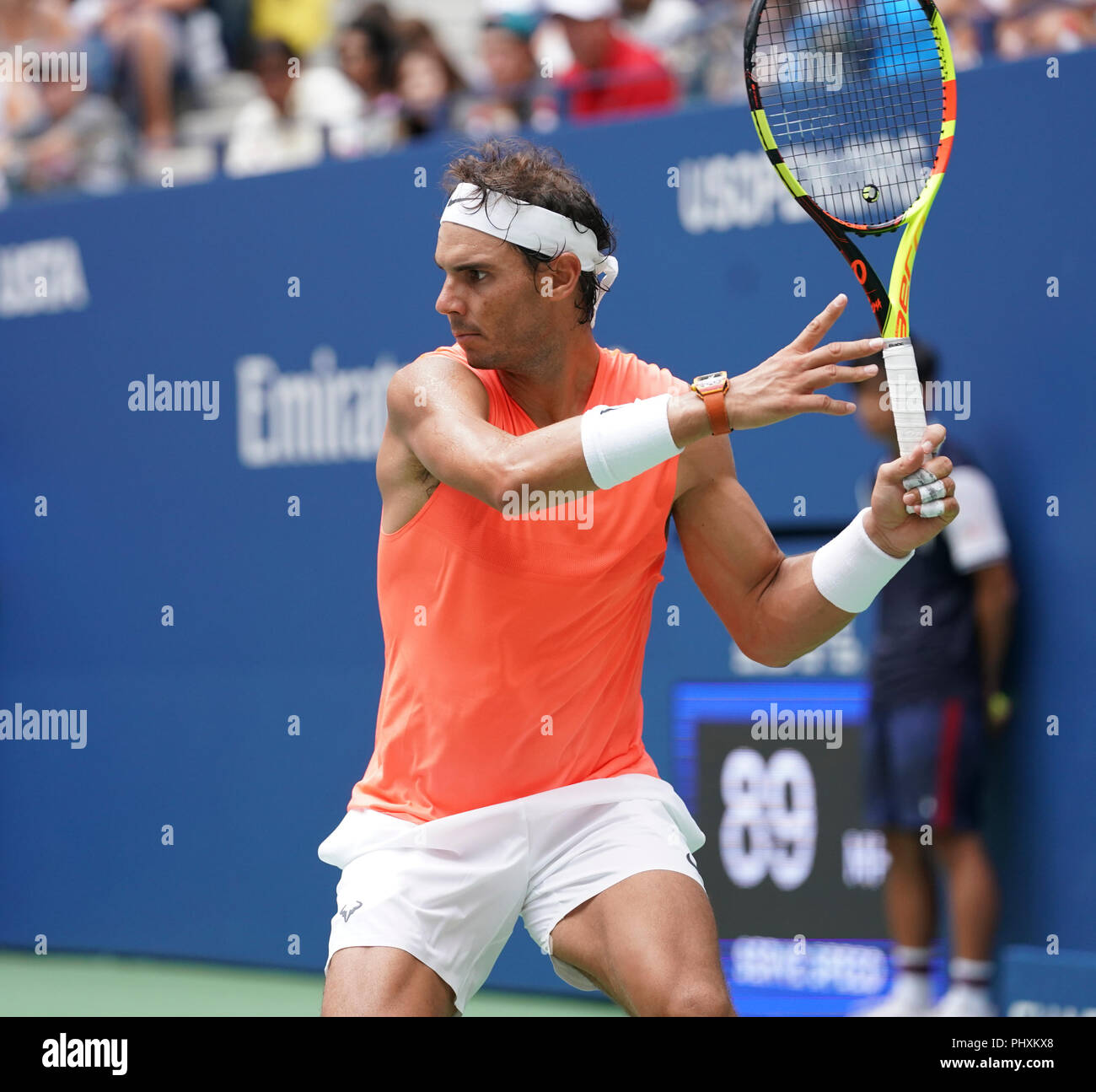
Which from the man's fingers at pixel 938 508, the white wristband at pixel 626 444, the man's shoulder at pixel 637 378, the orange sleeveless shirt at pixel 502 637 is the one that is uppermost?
the man's shoulder at pixel 637 378

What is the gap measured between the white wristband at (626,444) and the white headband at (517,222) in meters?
0.53

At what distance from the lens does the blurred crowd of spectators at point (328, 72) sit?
6094mm

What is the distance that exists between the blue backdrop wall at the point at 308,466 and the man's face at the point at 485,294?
244cm

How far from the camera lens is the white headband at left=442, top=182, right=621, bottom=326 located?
3156 mm

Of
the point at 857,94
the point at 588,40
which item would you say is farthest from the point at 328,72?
the point at 857,94

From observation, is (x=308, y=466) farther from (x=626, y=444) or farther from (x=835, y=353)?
(x=835, y=353)

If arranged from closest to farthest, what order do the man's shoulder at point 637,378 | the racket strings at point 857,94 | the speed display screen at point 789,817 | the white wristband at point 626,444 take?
the white wristband at point 626,444 → the man's shoulder at point 637,378 → the racket strings at point 857,94 → the speed display screen at point 789,817

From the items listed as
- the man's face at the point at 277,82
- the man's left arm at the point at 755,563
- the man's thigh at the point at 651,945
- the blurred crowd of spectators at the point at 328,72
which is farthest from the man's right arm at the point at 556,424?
the man's face at the point at 277,82

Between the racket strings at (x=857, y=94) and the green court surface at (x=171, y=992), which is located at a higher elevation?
the racket strings at (x=857, y=94)

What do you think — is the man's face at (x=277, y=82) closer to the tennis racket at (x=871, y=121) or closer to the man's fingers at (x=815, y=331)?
the tennis racket at (x=871, y=121)

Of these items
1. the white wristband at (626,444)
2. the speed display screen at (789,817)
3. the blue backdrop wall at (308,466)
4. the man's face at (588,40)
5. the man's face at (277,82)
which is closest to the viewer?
the white wristband at (626,444)

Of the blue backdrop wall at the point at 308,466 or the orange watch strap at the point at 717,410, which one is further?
the blue backdrop wall at the point at 308,466

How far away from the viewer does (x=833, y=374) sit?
2676mm

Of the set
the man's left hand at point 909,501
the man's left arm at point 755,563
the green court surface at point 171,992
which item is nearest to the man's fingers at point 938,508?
the man's left hand at point 909,501
